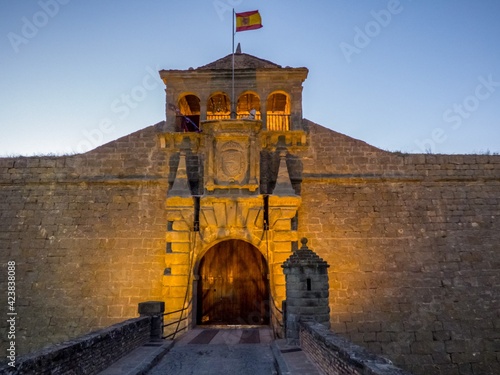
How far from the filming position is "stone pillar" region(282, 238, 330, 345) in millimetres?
7270

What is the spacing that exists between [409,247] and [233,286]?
5.26 m

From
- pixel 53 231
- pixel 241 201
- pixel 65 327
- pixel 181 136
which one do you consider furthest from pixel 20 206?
pixel 241 201

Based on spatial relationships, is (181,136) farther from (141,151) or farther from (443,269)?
(443,269)

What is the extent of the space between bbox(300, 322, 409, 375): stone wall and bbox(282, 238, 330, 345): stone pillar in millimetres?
453

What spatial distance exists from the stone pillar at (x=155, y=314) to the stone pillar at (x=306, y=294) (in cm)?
302

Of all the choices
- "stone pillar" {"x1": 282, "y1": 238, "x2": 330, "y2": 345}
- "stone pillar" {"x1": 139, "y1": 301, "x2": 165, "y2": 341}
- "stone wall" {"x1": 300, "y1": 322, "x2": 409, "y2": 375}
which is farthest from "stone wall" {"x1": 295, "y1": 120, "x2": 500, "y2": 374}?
"stone pillar" {"x1": 139, "y1": 301, "x2": 165, "y2": 341}

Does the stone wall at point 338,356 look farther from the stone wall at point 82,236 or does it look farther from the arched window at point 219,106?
the arched window at point 219,106

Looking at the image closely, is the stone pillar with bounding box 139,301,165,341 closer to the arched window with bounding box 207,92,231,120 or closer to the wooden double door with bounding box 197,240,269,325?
the wooden double door with bounding box 197,240,269,325

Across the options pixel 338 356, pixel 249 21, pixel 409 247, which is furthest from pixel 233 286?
pixel 249 21

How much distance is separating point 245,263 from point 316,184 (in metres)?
3.25

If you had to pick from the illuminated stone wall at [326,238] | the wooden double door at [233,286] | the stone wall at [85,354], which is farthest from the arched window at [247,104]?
the stone wall at [85,354]

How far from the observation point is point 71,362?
4.63m

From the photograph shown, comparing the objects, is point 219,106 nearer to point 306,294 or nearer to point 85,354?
point 306,294

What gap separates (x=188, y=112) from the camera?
1327 centimetres
